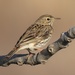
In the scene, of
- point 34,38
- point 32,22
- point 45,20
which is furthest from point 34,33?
point 32,22

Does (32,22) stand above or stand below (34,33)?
below

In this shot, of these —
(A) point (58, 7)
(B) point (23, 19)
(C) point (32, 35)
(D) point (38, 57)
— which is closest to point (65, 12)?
(A) point (58, 7)

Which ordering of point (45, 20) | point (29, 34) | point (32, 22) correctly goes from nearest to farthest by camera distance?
point (29, 34), point (45, 20), point (32, 22)

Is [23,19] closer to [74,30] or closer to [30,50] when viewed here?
[30,50]

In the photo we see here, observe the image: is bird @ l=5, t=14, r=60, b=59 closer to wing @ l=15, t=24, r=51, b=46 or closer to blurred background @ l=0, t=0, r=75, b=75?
wing @ l=15, t=24, r=51, b=46

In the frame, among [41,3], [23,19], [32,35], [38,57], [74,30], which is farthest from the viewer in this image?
[41,3]

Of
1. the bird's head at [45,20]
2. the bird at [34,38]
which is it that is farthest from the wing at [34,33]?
the bird's head at [45,20]

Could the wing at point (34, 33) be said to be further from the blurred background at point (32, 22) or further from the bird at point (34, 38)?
the blurred background at point (32, 22)

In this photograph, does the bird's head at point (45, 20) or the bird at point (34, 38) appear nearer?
the bird at point (34, 38)

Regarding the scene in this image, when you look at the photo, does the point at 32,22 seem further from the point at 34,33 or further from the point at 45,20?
the point at 34,33
